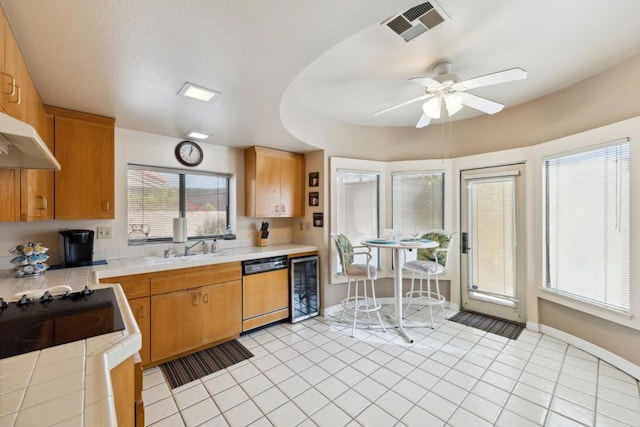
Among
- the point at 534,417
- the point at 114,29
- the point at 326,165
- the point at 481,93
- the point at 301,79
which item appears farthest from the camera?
the point at 326,165

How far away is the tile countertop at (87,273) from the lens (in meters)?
1.67

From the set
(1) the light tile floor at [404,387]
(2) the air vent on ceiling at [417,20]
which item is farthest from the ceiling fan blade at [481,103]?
(1) the light tile floor at [404,387]

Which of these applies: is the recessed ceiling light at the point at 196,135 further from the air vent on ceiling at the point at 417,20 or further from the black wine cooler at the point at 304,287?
the air vent on ceiling at the point at 417,20

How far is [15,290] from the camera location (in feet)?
5.56

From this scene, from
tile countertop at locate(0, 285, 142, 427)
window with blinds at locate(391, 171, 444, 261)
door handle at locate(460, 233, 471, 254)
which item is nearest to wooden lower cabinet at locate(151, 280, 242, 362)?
tile countertop at locate(0, 285, 142, 427)

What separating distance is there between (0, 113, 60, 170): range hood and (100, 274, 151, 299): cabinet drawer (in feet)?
3.53

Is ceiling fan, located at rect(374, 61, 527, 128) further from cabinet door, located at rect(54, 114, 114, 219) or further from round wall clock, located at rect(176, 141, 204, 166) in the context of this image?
cabinet door, located at rect(54, 114, 114, 219)

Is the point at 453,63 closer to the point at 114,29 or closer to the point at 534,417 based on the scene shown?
the point at 114,29

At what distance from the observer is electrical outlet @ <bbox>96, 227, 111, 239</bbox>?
8.71ft

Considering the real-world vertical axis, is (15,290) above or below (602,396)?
above

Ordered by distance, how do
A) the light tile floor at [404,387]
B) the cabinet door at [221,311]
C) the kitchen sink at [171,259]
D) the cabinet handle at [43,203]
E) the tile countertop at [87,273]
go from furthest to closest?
1. the cabinet door at [221,311]
2. the kitchen sink at [171,259]
3. the cabinet handle at [43,203]
4. the light tile floor at [404,387]
5. the tile countertop at [87,273]

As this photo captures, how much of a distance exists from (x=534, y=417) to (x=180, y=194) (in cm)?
379

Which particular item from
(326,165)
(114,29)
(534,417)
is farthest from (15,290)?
(534,417)

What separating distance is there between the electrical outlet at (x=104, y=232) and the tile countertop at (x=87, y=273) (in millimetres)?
253
